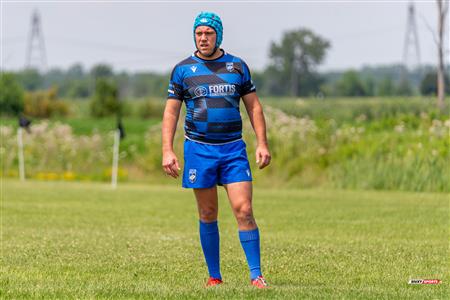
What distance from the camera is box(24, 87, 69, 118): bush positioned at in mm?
68250

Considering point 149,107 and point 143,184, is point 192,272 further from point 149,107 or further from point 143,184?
point 149,107

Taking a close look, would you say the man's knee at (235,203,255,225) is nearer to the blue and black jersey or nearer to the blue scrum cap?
the blue and black jersey

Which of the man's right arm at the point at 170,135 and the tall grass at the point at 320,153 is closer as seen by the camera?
the man's right arm at the point at 170,135

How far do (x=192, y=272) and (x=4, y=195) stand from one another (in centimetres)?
1495

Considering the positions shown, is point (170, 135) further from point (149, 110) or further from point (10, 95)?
point (149, 110)

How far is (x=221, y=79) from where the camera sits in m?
9.23

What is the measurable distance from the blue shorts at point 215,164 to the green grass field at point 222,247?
929mm

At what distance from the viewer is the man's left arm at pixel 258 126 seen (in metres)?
9.26

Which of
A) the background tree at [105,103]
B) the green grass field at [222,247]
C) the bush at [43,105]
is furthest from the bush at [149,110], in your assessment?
the green grass field at [222,247]

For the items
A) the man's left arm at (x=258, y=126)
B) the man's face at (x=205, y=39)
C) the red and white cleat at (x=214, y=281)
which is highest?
the man's face at (x=205, y=39)

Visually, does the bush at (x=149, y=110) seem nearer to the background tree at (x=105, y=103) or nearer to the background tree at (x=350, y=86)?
the background tree at (x=105, y=103)

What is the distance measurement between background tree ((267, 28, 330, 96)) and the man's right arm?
Result: 10632cm

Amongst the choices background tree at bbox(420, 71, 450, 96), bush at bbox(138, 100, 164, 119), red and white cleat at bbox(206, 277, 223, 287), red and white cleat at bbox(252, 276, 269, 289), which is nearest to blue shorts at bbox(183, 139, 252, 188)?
red and white cleat at bbox(252, 276, 269, 289)

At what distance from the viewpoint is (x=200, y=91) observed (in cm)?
924
